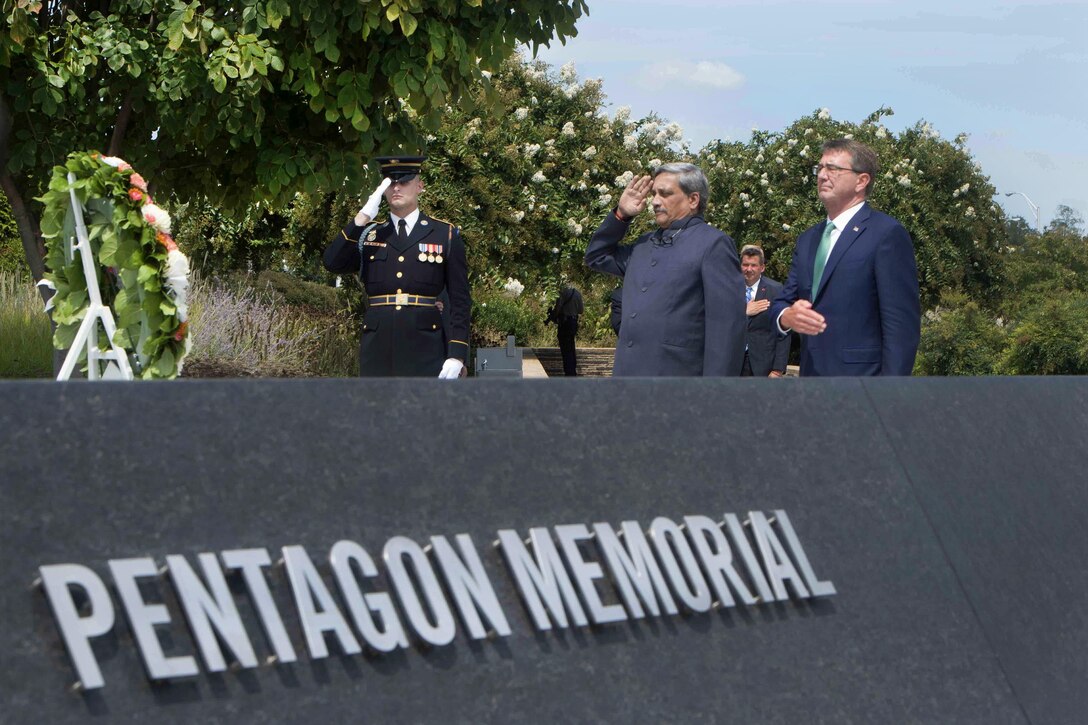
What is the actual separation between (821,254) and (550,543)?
268 centimetres

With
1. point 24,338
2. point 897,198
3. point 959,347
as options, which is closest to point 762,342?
point 24,338

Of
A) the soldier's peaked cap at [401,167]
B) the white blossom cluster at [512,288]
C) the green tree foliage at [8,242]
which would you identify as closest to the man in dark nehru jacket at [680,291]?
the soldier's peaked cap at [401,167]

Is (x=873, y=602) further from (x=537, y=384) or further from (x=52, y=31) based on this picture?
(x=52, y=31)

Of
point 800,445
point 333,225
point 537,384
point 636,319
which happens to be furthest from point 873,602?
→ point 333,225

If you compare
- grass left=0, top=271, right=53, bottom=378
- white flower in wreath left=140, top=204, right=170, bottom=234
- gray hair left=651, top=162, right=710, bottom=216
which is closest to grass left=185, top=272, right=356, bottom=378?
grass left=0, top=271, right=53, bottom=378

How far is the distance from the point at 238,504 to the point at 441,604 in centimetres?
47

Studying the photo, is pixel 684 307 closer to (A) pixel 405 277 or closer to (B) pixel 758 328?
(A) pixel 405 277

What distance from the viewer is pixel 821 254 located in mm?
5297

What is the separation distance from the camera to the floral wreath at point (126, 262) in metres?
3.87

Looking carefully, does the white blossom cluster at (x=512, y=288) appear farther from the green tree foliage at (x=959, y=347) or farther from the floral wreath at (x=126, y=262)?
the floral wreath at (x=126, y=262)

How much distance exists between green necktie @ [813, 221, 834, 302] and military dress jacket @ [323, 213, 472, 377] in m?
1.77

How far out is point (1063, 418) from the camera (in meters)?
4.42

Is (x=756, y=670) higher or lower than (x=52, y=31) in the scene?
lower

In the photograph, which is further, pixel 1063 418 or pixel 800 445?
pixel 1063 418
